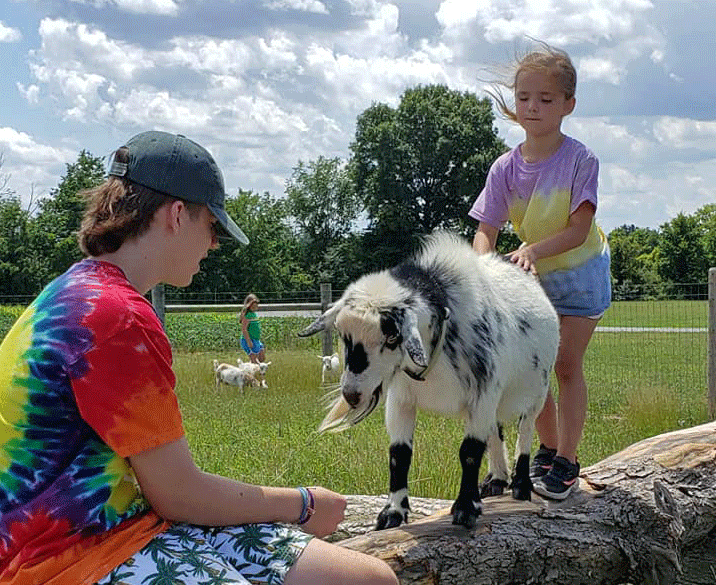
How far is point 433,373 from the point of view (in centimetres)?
390

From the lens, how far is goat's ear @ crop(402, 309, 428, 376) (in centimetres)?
345

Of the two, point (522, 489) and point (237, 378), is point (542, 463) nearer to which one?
point (522, 489)

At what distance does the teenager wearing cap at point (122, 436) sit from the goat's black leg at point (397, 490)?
161 cm

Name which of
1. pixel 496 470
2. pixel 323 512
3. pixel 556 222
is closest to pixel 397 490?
pixel 496 470

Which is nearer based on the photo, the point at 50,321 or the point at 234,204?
the point at 50,321

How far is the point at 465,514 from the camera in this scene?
13.5 ft

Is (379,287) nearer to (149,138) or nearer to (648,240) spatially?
(149,138)

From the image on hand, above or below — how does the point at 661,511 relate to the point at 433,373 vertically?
below

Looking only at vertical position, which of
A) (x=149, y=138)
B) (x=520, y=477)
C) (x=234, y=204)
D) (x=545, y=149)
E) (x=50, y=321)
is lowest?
(x=520, y=477)

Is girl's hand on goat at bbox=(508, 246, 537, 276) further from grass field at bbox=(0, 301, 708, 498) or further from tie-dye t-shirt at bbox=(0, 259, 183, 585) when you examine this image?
tie-dye t-shirt at bbox=(0, 259, 183, 585)

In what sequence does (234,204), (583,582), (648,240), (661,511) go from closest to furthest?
(583,582) < (661,511) < (234,204) < (648,240)

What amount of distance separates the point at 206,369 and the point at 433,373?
37.2ft

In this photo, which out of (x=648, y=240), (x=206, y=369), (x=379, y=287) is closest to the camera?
(x=379, y=287)

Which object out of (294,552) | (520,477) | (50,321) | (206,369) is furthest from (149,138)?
(206,369)
